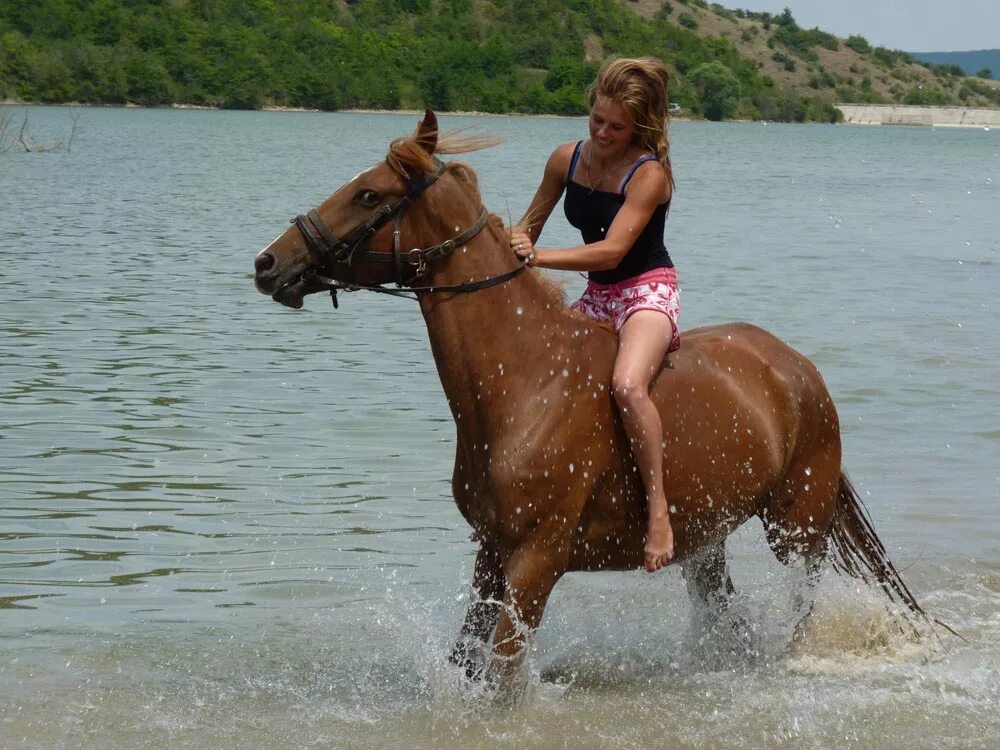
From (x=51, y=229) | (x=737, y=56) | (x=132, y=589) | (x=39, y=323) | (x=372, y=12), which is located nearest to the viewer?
(x=132, y=589)

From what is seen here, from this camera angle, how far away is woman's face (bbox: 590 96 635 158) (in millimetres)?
5980

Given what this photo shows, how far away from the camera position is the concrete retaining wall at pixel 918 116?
184625 mm

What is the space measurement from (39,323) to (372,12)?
14151 centimetres

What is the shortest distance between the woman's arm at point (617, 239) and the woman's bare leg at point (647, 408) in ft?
1.06

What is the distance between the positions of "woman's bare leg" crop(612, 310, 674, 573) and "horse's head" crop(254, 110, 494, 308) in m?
0.91

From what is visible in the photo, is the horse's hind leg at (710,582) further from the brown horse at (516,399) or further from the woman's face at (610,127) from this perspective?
the woman's face at (610,127)

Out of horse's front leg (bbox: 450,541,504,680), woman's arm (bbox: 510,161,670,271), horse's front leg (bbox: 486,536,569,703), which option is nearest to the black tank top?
woman's arm (bbox: 510,161,670,271)

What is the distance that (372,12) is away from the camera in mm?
152125

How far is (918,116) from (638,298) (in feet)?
631

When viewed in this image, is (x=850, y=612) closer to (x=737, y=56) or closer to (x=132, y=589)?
(x=132, y=589)

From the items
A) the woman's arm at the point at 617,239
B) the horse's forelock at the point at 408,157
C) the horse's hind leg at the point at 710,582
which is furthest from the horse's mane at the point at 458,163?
the horse's hind leg at the point at 710,582

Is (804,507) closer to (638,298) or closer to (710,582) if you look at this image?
(710,582)

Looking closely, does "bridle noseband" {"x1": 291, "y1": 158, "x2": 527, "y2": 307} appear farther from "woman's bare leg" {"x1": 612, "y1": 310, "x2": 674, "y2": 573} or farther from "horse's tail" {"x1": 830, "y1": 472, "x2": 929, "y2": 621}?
"horse's tail" {"x1": 830, "y1": 472, "x2": 929, "y2": 621}

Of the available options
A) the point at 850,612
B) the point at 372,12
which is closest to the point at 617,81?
the point at 850,612
